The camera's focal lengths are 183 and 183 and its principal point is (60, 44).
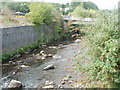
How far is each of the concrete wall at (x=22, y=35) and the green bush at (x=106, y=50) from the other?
7.92m

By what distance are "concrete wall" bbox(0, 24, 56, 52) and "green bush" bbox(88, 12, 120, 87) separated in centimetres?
792

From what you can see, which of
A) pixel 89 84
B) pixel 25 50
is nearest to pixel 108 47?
pixel 89 84

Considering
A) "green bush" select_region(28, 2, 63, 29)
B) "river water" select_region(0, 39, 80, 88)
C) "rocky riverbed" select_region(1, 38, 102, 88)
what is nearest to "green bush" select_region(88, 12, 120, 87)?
"rocky riverbed" select_region(1, 38, 102, 88)

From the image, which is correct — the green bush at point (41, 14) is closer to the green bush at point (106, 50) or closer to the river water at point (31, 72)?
the river water at point (31, 72)

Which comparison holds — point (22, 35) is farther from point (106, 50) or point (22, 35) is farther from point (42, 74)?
point (106, 50)

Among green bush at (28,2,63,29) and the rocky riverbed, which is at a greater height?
green bush at (28,2,63,29)

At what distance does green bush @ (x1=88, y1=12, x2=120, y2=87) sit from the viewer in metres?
5.61

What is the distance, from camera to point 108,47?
5.85 meters

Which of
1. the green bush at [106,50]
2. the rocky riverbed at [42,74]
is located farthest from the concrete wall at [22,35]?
the green bush at [106,50]

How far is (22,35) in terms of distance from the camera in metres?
15.6

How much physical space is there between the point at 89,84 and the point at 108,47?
5.69 feet

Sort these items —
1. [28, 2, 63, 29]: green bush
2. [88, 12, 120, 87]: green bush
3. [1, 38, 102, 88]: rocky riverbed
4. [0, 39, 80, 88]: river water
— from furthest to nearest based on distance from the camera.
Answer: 1. [28, 2, 63, 29]: green bush
2. [0, 39, 80, 88]: river water
3. [1, 38, 102, 88]: rocky riverbed
4. [88, 12, 120, 87]: green bush

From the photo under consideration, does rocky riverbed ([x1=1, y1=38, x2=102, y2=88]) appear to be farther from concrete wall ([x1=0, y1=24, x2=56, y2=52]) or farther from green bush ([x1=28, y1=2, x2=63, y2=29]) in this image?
green bush ([x1=28, y1=2, x2=63, y2=29])

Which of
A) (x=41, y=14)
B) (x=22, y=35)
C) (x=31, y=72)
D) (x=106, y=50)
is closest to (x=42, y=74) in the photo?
(x=31, y=72)
